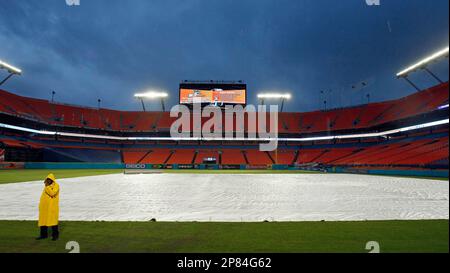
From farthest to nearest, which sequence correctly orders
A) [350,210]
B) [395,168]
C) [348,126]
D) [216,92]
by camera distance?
[348,126] → [216,92] → [395,168] → [350,210]

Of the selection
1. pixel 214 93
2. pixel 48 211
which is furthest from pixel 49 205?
pixel 214 93

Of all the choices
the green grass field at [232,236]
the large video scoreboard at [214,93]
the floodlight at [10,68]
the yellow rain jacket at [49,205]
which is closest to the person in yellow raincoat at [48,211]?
the yellow rain jacket at [49,205]

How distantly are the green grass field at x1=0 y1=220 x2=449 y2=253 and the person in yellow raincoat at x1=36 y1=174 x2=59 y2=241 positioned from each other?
0.73 feet

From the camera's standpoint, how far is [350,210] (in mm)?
7824

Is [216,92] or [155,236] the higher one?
[216,92]

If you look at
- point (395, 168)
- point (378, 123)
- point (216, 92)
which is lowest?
point (395, 168)

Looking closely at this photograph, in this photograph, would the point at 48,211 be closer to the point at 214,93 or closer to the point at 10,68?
the point at 214,93

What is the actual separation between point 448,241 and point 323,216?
493cm

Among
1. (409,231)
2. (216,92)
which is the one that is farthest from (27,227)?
(216,92)

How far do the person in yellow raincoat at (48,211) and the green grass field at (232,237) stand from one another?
22 cm

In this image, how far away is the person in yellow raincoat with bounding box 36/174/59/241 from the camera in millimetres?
4695

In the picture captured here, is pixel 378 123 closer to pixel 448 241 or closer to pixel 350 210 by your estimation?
pixel 350 210

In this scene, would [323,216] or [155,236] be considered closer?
[155,236]

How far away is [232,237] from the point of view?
4.75 metres
